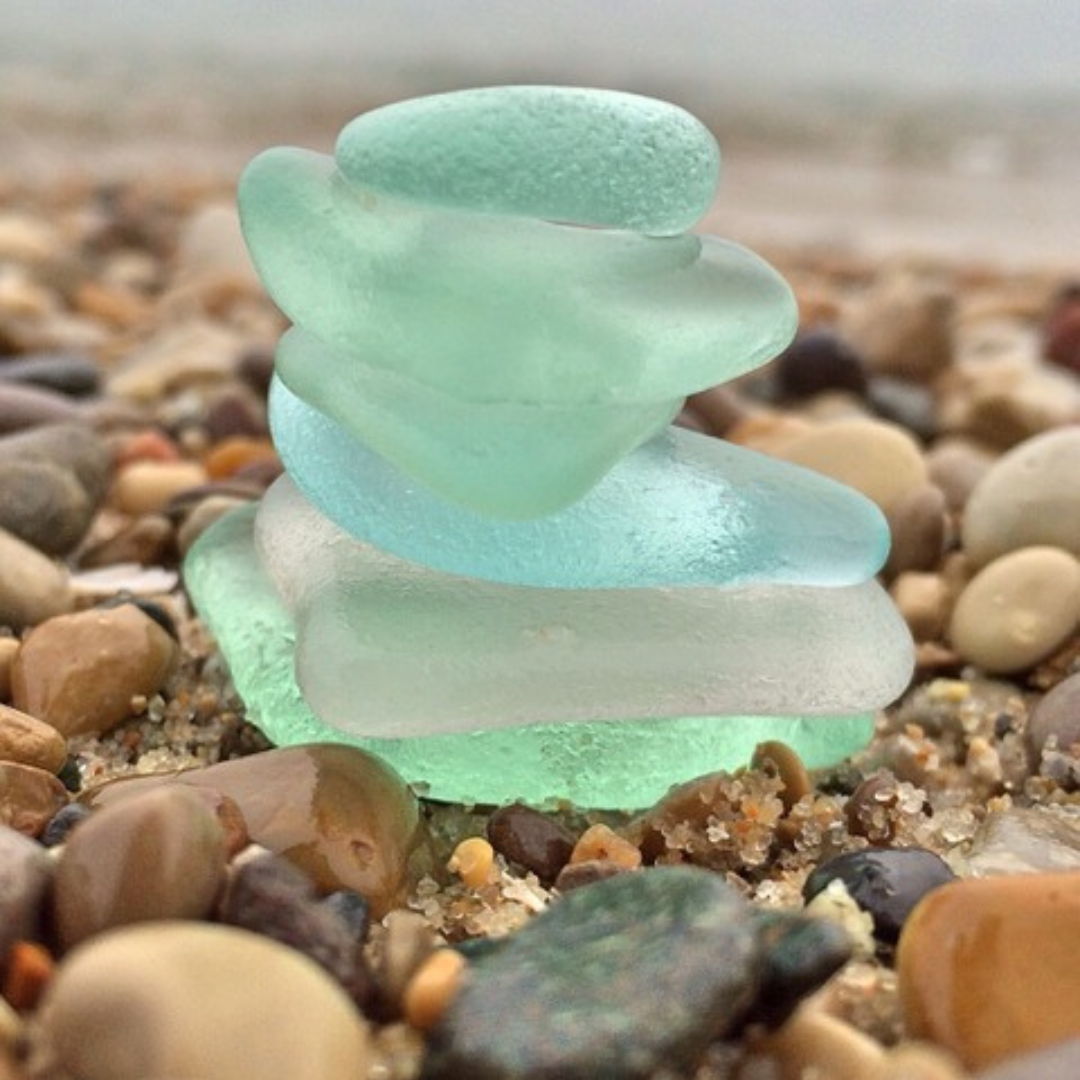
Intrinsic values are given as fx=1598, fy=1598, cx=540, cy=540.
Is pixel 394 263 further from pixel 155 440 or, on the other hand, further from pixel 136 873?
pixel 155 440

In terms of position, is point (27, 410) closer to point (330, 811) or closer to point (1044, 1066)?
point (330, 811)

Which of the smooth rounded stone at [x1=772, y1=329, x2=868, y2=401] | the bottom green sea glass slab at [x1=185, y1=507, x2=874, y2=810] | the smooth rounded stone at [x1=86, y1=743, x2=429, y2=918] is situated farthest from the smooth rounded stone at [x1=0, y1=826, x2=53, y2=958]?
the smooth rounded stone at [x1=772, y1=329, x2=868, y2=401]

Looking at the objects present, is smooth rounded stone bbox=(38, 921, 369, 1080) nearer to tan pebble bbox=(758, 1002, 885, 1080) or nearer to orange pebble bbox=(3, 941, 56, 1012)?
orange pebble bbox=(3, 941, 56, 1012)

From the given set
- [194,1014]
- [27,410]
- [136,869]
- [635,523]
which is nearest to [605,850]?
[635,523]

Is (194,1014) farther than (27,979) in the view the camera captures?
No

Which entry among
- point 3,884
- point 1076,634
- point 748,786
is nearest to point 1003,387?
point 1076,634
